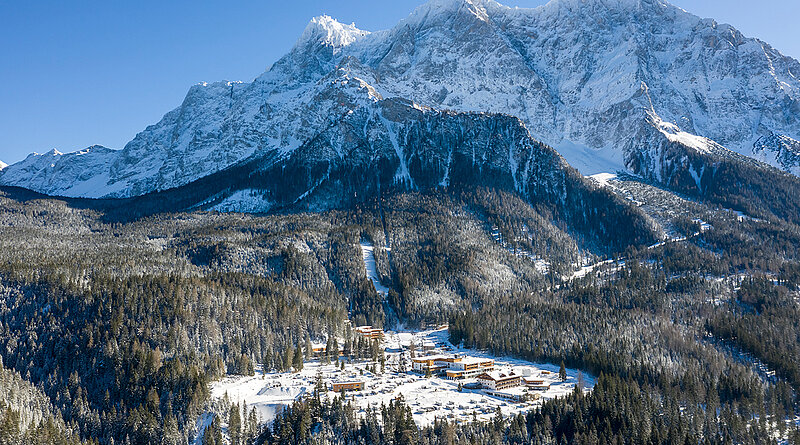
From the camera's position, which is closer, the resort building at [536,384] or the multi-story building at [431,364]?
the resort building at [536,384]

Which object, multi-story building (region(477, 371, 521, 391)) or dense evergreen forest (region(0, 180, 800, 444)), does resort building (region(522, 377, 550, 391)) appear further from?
dense evergreen forest (region(0, 180, 800, 444))

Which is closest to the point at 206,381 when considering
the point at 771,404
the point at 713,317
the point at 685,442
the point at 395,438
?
the point at 395,438

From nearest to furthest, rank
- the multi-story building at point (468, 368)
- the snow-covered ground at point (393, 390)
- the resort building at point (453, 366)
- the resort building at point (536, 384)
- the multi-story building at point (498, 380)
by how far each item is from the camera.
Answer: the snow-covered ground at point (393, 390), the resort building at point (536, 384), the multi-story building at point (498, 380), the multi-story building at point (468, 368), the resort building at point (453, 366)

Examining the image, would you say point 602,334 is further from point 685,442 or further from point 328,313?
point 328,313

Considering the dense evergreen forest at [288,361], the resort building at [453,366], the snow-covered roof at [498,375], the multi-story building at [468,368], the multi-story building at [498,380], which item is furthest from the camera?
the resort building at [453,366]

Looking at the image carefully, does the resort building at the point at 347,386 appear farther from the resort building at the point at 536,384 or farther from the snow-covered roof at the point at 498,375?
the resort building at the point at 536,384

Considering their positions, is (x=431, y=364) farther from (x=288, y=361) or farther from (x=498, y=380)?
(x=288, y=361)

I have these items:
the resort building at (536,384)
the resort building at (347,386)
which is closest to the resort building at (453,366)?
the resort building at (536,384)
